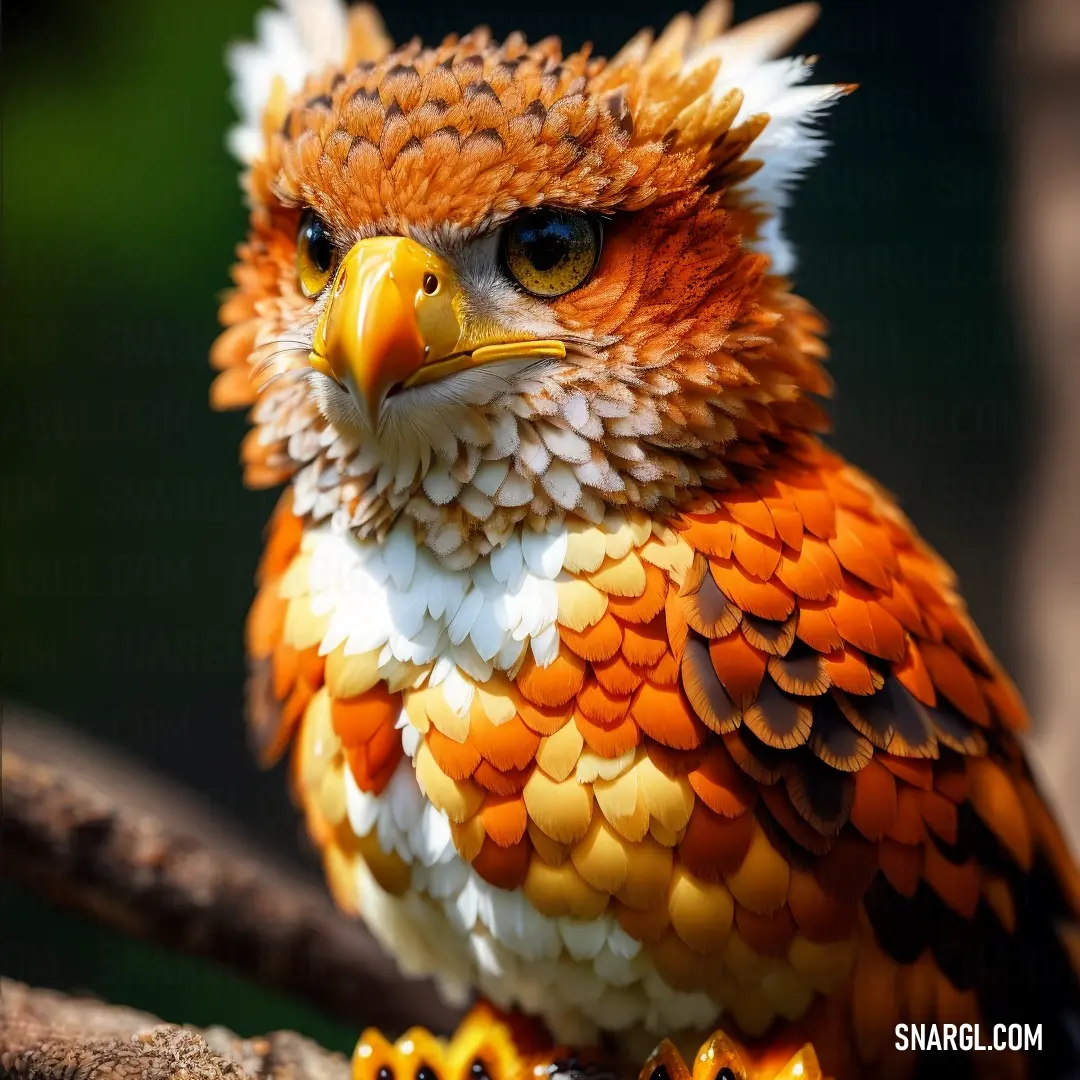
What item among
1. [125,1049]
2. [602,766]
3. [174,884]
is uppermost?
[602,766]

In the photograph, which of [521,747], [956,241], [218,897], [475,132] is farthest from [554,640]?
[956,241]

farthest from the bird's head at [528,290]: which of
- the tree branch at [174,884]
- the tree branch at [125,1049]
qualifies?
the tree branch at [174,884]

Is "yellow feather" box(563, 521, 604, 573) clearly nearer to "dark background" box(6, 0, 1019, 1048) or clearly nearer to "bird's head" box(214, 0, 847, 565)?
"bird's head" box(214, 0, 847, 565)

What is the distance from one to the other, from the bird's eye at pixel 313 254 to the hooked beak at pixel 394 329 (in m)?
0.06

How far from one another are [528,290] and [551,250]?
0.04 m

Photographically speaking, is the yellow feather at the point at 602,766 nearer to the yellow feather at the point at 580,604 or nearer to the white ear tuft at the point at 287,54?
the yellow feather at the point at 580,604

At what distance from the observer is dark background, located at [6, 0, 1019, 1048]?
76.7 inches

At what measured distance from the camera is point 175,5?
196 cm

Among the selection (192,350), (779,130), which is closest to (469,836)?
(779,130)

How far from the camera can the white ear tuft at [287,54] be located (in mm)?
1095

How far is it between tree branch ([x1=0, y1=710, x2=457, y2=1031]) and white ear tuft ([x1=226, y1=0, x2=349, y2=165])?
882mm

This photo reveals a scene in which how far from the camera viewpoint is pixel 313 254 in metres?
0.92

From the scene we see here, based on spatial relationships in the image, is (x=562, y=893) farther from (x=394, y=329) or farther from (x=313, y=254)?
(x=313, y=254)

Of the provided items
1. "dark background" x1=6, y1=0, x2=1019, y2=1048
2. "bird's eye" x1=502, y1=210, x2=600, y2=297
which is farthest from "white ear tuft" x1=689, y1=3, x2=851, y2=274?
"dark background" x1=6, y1=0, x2=1019, y2=1048
